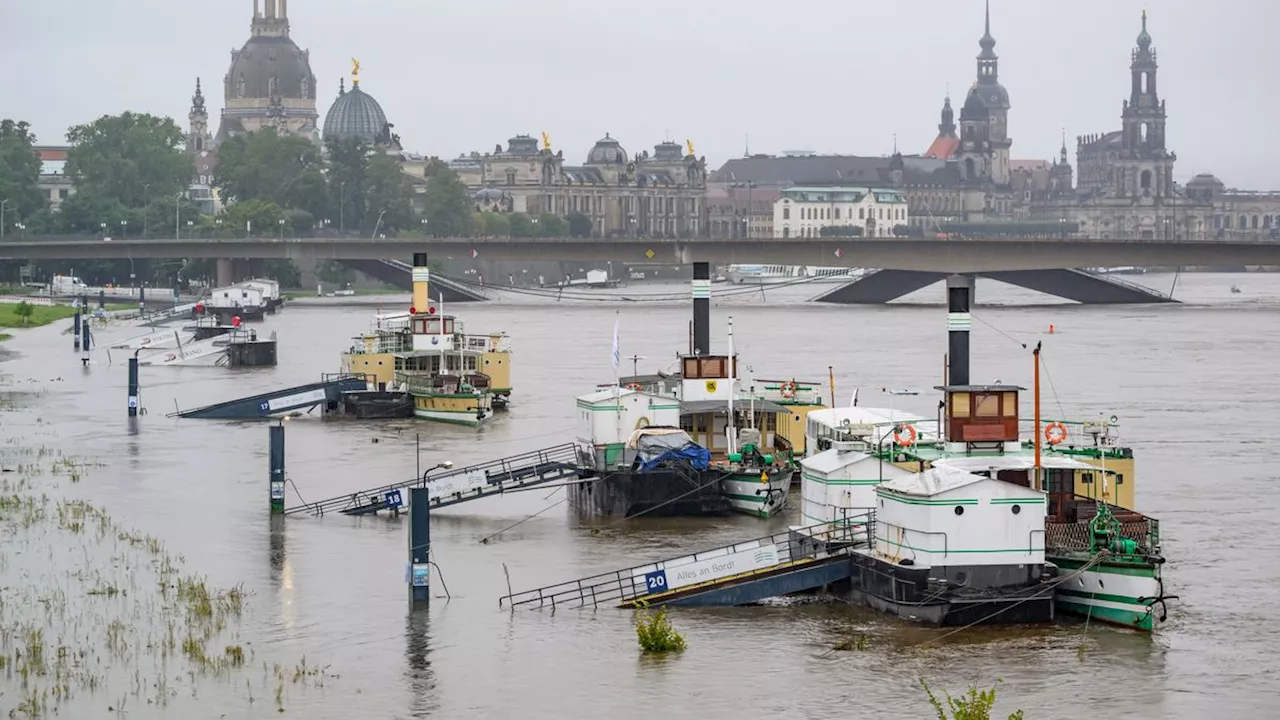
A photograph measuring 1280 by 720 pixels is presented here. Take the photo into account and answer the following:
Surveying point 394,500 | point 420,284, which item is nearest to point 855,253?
point 420,284

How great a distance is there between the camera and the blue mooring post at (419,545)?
116 ft

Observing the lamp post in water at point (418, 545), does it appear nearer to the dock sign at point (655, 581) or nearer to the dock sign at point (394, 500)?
the dock sign at point (655, 581)

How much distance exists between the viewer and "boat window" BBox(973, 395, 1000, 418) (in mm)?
36812

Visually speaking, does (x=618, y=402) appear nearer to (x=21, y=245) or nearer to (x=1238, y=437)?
(x=1238, y=437)

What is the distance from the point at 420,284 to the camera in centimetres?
7975

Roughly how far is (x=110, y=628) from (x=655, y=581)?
8.58 metres

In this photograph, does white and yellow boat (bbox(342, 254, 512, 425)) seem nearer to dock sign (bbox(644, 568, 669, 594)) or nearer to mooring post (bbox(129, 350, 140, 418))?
mooring post (bbox(129, 350, 140, 418))

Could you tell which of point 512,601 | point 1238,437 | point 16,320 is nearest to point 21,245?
point 16,320

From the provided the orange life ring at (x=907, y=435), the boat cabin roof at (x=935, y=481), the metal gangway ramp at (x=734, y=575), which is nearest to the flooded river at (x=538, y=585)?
the metal gangway ramp at (x=734, y=575)

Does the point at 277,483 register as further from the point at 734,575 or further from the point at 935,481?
the point at 935,481

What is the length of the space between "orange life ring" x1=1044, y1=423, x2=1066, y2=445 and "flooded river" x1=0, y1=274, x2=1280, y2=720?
326cm

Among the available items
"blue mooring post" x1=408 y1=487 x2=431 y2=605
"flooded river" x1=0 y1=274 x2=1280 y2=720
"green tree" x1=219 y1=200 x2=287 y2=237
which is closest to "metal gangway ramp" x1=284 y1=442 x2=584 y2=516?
"flooded river" x1=0 y1=274 x2=1280 y2=720

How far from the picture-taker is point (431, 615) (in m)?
35.8

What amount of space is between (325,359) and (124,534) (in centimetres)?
5351
